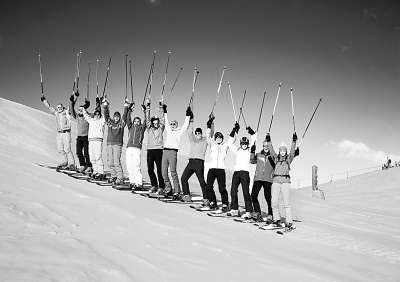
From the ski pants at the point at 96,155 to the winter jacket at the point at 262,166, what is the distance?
4.30m

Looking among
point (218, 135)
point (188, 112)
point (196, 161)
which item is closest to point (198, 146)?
point (196, 161)

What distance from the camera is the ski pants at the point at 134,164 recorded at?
28.7 ft

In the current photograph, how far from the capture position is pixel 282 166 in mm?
7527

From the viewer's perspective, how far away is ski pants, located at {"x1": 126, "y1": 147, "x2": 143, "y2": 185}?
28.7 ft

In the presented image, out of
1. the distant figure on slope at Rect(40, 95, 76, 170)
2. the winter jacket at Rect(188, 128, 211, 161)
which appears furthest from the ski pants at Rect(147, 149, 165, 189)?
the distant figure on slope at Rect(40, 95, 76, 170)

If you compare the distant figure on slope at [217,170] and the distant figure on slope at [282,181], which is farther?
the distant figure on slope at [217,170]

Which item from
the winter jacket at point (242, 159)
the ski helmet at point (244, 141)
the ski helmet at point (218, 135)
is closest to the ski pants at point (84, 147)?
the ski helmet at point (218, 135)

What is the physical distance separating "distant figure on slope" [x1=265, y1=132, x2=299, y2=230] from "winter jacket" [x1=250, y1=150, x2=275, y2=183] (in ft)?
1.43

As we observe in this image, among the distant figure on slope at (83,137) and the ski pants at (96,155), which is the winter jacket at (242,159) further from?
the distant figure on slope at (83,137)

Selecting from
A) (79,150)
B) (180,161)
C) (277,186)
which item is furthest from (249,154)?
(180,161)

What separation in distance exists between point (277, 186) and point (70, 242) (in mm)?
5296

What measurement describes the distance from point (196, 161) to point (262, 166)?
5.67 ft

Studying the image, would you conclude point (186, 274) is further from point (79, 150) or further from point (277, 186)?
point (79, 150)

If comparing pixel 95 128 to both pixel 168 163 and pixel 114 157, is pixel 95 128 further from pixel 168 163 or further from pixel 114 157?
pixel 168 163
